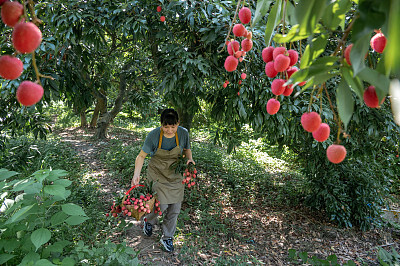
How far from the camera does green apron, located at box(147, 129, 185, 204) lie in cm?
299

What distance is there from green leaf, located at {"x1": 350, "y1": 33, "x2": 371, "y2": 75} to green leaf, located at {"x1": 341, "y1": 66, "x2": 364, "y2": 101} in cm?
11

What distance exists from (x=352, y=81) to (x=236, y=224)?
373 centimetres

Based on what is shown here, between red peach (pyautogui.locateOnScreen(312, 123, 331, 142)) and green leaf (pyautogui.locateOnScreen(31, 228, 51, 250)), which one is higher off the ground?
red peach (pyautogui.locateOnScreen(312, 123, 331, 142))

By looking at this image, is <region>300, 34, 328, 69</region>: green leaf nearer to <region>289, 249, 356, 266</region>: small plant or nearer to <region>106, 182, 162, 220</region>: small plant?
<region>106, 182, 162, 220</region>: small plant

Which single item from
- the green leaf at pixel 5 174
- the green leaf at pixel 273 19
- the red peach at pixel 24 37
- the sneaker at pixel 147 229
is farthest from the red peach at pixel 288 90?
the sneaker at pixel 147 229

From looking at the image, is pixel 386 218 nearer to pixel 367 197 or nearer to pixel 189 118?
pixel 367 197

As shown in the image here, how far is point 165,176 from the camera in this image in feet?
10.0

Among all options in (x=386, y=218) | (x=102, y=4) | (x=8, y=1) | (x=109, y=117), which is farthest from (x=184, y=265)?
(x=109, y=117)

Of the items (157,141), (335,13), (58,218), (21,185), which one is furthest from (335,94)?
(21,185)

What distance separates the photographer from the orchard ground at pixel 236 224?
3.13 m

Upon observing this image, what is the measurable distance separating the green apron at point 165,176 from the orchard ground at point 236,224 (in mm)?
573

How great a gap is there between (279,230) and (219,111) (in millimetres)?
2062

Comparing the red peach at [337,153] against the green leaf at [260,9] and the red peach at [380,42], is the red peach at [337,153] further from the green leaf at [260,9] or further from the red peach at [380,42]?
the green leaf at [260,9]

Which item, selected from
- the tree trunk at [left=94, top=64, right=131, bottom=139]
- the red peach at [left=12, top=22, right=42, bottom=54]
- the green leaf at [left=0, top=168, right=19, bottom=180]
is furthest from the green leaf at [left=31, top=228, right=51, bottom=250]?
the tree trunk at [left=94, top=64, right=131, bottom=139]
